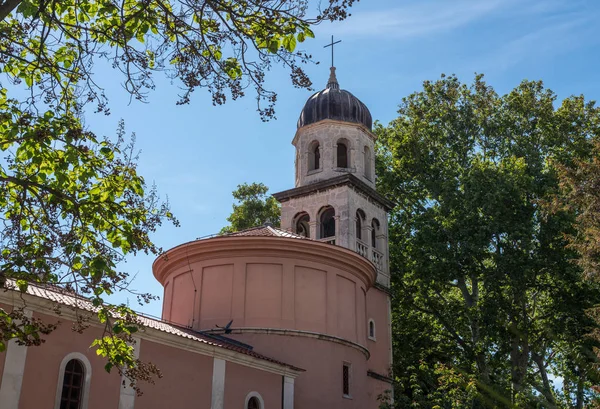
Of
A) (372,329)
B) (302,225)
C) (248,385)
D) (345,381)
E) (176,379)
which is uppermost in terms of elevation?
(302,225)

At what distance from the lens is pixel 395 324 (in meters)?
31.3

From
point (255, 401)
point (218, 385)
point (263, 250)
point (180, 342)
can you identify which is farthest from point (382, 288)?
point (180, 342)

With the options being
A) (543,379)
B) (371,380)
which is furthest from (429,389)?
(543,379)

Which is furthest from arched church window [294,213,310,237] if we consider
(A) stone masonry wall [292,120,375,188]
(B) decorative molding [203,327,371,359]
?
(B) decorative molding [203,327,371,359]

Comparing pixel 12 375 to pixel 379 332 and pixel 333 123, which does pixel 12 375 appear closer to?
pixel 379 332

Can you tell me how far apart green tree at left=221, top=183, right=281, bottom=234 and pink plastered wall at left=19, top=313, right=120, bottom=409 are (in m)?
21.8

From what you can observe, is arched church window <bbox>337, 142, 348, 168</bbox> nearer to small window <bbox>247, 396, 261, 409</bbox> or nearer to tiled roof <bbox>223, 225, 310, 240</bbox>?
tiled roof <bbox>223, 225, 310, 240</bbox>

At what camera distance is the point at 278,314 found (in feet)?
75.6

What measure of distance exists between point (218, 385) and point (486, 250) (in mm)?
13100

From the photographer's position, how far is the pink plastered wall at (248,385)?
63.0ft

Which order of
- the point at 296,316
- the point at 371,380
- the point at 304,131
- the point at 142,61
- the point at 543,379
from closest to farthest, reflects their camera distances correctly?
the point at 142,61
the point at 296,316
the point at 371,380
the point at 543,379
the point at 304,131

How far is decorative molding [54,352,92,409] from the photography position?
14992mm

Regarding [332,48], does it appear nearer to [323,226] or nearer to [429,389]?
[323,226]

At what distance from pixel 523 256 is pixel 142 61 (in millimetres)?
20979
